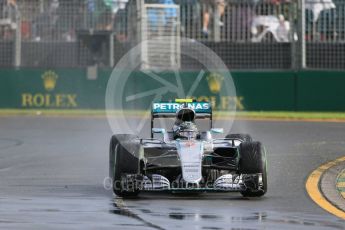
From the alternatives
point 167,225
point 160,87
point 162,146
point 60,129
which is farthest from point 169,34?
point 167,225

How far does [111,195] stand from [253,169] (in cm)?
162

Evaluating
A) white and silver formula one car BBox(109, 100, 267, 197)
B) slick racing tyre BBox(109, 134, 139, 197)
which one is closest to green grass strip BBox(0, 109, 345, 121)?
white and silver formula one car BBox(109, 100, 267, 197)

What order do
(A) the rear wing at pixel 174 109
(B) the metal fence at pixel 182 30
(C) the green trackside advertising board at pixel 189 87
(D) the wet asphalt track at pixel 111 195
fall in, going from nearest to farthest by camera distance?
1. (D) the wet asphalt track at pixel 111 195
2. (A) the rear wing at pixel 174 109
3. (C) the green trackside advertising board at pixel 189 87
4. (B) the metal fence at pixel 182 30

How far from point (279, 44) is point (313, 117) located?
8.42 ft

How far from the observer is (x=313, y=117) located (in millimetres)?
26125

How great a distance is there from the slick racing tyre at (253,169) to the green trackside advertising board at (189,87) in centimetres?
1456

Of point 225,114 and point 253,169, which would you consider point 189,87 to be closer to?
point 225,114

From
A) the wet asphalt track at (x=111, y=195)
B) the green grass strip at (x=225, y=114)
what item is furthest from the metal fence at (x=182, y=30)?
the wet asphalt track at (x=111, y=195)

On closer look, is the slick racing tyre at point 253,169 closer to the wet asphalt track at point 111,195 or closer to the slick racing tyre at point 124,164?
the wet asphalt track at point 111,195

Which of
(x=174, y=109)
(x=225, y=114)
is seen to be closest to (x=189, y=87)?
(x=225, y=114)

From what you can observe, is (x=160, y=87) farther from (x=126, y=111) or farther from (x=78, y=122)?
(x=78, y=122)

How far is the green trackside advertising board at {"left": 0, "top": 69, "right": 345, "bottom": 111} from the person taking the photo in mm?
27359

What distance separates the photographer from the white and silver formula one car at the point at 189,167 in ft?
39.6

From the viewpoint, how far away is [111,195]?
12391mm
